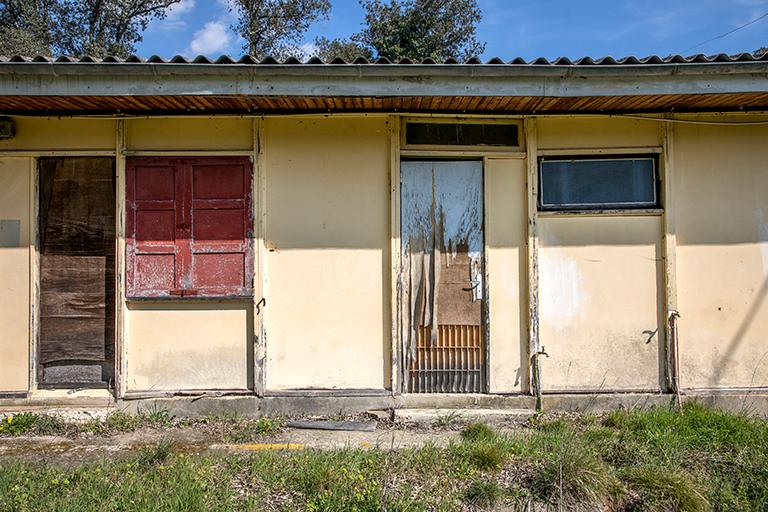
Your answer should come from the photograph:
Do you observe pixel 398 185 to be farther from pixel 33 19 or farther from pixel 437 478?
pixel 33 19

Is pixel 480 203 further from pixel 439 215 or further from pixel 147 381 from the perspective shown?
pixel 147 381

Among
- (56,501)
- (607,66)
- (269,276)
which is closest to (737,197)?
(607,66)

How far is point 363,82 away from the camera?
4930 millimetres

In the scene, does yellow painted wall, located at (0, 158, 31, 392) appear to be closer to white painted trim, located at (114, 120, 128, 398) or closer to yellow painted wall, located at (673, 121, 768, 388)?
white painted trim, located at (114, 120, 128, 398)

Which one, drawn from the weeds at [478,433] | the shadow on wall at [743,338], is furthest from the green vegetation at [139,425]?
the shadow on wall at [743,338]

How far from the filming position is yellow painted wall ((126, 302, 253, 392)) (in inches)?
219

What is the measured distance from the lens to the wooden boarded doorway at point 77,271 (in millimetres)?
5594

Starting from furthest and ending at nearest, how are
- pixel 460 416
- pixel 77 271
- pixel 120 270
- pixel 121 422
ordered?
pixel 77 271
pixel 120 270
pixel 460 416
pixel 121 422

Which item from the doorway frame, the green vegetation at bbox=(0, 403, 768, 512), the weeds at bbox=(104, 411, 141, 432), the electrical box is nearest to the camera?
the green vegetation at bbox=(0, 403, 768, 512)

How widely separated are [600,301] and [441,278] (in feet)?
5.47

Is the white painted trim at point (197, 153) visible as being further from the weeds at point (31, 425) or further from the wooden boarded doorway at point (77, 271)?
the weeds at point (31, 425)

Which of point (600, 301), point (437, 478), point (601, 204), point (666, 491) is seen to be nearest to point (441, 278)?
point (600, 301)

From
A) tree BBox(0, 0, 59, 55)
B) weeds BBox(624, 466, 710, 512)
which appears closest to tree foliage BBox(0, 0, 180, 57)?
tree BBox(0, 0, 59, 55)

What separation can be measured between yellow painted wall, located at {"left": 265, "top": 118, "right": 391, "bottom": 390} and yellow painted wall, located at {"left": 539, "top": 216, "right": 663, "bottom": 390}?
1.72 metres
